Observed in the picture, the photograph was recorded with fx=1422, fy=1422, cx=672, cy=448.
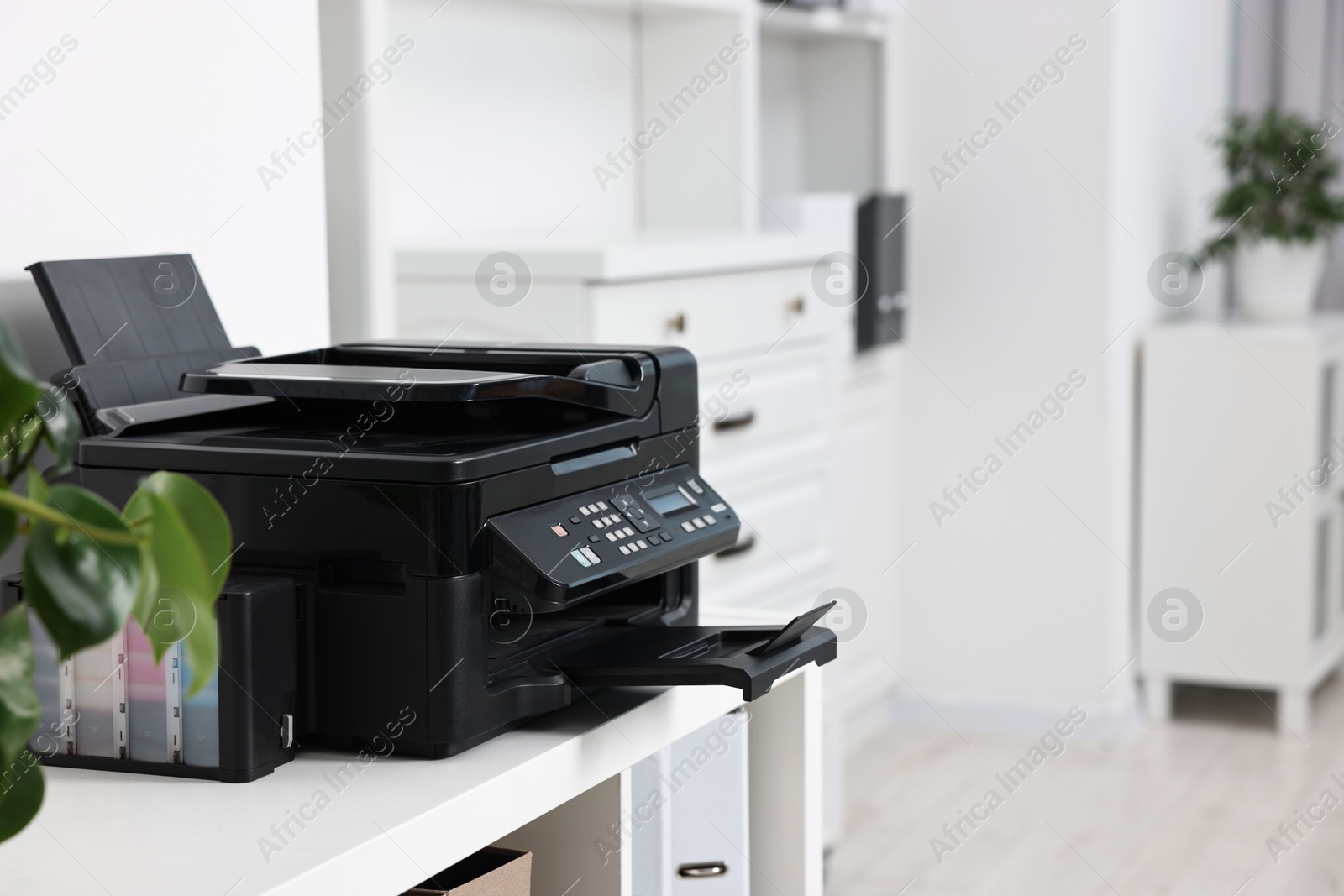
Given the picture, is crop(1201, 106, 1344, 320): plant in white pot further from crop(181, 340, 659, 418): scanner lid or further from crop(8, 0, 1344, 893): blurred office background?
crop(181, 340, 659, 418): scanner lid

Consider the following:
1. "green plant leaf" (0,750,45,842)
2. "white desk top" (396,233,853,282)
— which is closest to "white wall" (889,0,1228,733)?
"white desk top" (396,233,853,282)

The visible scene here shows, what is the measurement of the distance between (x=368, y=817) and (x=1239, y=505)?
9.24 feet

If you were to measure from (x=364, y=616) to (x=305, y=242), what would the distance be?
0.66 m

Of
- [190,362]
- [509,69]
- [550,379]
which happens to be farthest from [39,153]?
[509,69]

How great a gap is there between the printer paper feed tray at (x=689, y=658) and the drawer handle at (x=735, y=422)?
40.5 inches

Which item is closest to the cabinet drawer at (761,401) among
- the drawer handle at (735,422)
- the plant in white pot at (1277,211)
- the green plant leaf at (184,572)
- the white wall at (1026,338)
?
the drawer handle at (735,422)

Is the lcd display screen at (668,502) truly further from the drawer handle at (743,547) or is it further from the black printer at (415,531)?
the drawer handle at (743,547)

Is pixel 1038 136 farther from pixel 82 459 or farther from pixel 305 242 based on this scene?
pixel 82 459

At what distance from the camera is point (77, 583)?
46 cm

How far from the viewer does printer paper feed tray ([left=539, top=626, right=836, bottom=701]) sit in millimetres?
1014

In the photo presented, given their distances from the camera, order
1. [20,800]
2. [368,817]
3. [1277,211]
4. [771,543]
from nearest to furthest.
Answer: [20,800], [368,817], [771,543], [1277,211]

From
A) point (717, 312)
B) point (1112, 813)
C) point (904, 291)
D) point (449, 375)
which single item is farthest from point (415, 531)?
point (904, 291)

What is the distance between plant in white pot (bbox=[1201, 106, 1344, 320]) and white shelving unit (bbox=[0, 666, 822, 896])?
2.69 metres

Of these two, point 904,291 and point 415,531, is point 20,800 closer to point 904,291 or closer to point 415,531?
point 415,531
